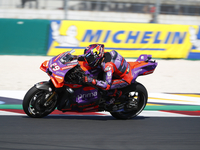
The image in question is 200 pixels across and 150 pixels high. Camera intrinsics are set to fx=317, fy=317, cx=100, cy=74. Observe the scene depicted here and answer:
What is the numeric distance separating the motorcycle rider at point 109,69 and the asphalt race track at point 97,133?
63 cm

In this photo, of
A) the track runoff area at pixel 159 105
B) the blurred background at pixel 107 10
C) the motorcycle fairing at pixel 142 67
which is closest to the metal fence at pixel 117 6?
the blurred background at pixel 107 10

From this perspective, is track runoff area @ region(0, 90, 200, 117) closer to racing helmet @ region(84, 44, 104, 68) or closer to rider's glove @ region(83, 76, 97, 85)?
rider's glove @ region(83, 76, 97, 85)

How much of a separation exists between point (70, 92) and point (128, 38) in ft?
22.0

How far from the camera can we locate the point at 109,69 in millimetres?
5121

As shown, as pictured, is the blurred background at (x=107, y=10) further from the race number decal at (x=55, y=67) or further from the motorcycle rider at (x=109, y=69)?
the race number decal at (x=55, y=67)

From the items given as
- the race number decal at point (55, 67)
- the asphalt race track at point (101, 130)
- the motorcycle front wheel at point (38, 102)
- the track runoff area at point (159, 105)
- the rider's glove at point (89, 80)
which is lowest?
the track runoff area at point (159, 105)

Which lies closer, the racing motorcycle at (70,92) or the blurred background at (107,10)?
the racing motorcycle at (70,92)

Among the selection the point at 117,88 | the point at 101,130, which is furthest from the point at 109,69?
the point at 101,130

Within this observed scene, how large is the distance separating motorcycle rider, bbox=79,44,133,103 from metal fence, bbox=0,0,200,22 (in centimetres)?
660

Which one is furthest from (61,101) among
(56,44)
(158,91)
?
(56,44)

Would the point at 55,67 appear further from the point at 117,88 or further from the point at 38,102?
the point at 117,88

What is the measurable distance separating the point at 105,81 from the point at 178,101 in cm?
261

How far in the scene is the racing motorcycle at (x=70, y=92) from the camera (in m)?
5.00

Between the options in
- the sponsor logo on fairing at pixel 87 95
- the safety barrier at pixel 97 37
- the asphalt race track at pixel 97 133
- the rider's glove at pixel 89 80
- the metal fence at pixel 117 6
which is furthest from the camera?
the metal fence at pixel 117 6
